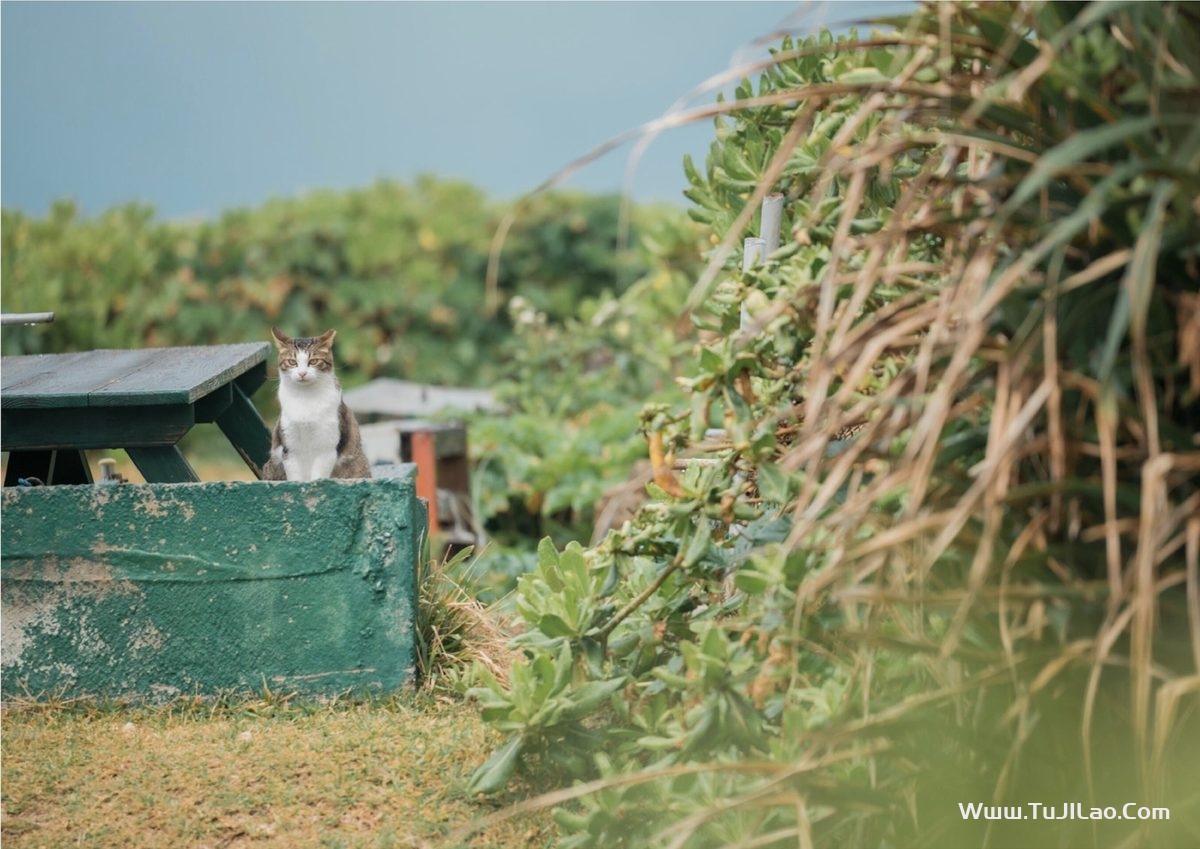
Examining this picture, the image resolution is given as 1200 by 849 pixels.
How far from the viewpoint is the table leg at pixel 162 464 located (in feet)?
10.1

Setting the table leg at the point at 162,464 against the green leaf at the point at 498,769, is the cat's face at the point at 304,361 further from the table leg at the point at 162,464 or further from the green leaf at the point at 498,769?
the green leaf at the point at 498,769

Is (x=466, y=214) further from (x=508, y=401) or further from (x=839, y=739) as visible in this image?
(x=839, y=739)

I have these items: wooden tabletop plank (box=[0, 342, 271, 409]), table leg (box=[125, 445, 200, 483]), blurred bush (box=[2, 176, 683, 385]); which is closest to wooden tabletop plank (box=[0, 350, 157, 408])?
wooden tabletop plank (box=[0, 342, 271, 409])

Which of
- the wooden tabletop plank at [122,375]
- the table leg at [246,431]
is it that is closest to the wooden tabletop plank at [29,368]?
the wooden tabletop plank at [122,375]

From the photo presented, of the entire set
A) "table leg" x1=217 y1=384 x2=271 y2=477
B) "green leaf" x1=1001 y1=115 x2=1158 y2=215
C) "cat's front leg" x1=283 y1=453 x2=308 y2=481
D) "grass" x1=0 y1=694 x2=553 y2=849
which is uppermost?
"green leaf" x1=1001 y1=115 x2=1158 y2=215

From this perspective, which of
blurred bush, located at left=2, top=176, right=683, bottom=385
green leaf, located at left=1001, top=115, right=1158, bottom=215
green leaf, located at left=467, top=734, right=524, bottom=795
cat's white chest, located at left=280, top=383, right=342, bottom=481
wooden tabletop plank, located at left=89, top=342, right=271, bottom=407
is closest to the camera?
green leaf, located at left=1001, top=115, right=1158, bottom=215

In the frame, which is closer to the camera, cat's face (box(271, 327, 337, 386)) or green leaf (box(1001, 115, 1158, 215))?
green leaf (box(1001, 115, 1158, 215))

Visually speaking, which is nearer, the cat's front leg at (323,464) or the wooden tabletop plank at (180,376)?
the wooden tabletop plank at (180,376)

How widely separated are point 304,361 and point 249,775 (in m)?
1.24

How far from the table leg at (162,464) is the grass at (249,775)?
Answer: 56cm

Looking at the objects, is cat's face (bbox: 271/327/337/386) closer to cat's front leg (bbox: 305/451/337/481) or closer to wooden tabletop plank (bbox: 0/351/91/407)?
cat's front leg (bbox: 305/451/337/481)

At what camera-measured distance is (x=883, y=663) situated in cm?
203

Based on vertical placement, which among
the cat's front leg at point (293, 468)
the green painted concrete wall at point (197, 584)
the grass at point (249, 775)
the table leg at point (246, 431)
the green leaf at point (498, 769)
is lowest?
the grass at point (249, 775)

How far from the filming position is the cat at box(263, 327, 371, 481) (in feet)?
10.6
